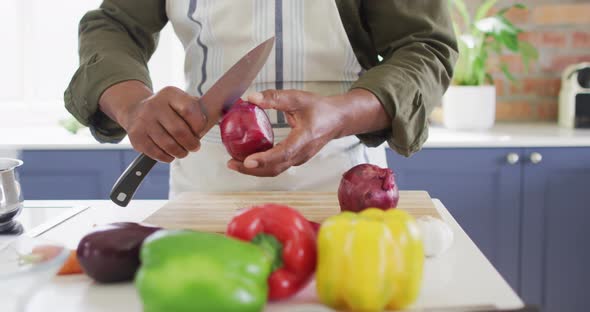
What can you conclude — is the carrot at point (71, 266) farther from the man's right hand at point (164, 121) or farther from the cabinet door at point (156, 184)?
the cabinet door at point (156, 184)

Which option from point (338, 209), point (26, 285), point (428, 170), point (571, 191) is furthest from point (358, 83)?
point (571, 191)

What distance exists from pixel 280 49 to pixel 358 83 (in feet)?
0.77

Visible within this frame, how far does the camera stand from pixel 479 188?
6.22 ft

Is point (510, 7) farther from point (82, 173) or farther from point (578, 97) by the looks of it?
point (82, 173)

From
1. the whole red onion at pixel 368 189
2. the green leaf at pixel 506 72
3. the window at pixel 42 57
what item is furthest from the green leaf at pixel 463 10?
the whole red onion at pixel 368 189

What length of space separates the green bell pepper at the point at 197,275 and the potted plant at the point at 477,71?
160 cm

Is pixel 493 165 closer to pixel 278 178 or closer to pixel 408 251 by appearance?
pixel 278 178

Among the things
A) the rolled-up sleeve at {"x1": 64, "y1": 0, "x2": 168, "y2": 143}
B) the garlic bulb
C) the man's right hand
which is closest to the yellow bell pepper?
the garlic bulb

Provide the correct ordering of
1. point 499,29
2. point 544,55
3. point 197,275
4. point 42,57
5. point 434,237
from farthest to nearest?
point 42,57, point 544,55, point 499,29, point 434,237, point 197,275

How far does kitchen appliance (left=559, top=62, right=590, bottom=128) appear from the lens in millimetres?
2049

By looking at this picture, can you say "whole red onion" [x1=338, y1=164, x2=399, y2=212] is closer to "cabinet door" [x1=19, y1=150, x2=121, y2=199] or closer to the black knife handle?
the black knife handle

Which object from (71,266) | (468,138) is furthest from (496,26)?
(71,266)

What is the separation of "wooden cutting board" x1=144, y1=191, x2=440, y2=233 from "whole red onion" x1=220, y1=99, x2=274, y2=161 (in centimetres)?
12

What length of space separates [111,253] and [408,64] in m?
0.49
